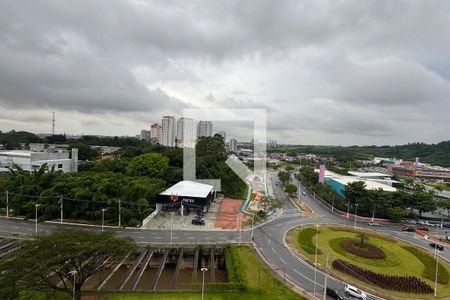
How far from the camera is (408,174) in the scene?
107 m

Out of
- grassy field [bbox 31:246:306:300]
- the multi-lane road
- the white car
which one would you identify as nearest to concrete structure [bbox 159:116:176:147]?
the multi-lane road

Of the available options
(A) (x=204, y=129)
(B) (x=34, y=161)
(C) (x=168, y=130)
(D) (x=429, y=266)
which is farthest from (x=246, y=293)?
(C) (x=168, y=130)

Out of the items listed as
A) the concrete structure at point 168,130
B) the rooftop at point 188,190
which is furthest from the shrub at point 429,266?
the concrete structure at point 168,130

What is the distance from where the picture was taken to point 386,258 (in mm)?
30266

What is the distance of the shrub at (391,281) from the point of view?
23656 mm

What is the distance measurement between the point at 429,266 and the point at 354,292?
13274 millimetres

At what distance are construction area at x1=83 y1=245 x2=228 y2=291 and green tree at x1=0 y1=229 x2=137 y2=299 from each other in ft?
11.2

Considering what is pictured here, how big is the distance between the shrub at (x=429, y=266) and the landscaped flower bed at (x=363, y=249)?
3930 millimetres

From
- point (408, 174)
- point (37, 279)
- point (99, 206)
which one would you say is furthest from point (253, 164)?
point (37, 279)

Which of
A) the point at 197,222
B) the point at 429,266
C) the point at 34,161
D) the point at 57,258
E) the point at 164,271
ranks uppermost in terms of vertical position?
the point at 34,161

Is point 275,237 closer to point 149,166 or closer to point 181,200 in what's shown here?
point 181,200

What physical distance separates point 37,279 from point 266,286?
16.7 m

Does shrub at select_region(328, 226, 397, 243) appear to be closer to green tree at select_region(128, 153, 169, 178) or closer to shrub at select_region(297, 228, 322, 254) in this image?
shrub at select_region(297, 228, 322, 254)

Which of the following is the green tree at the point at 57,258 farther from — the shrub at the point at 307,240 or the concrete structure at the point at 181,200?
the shrub at the point at 307,240
